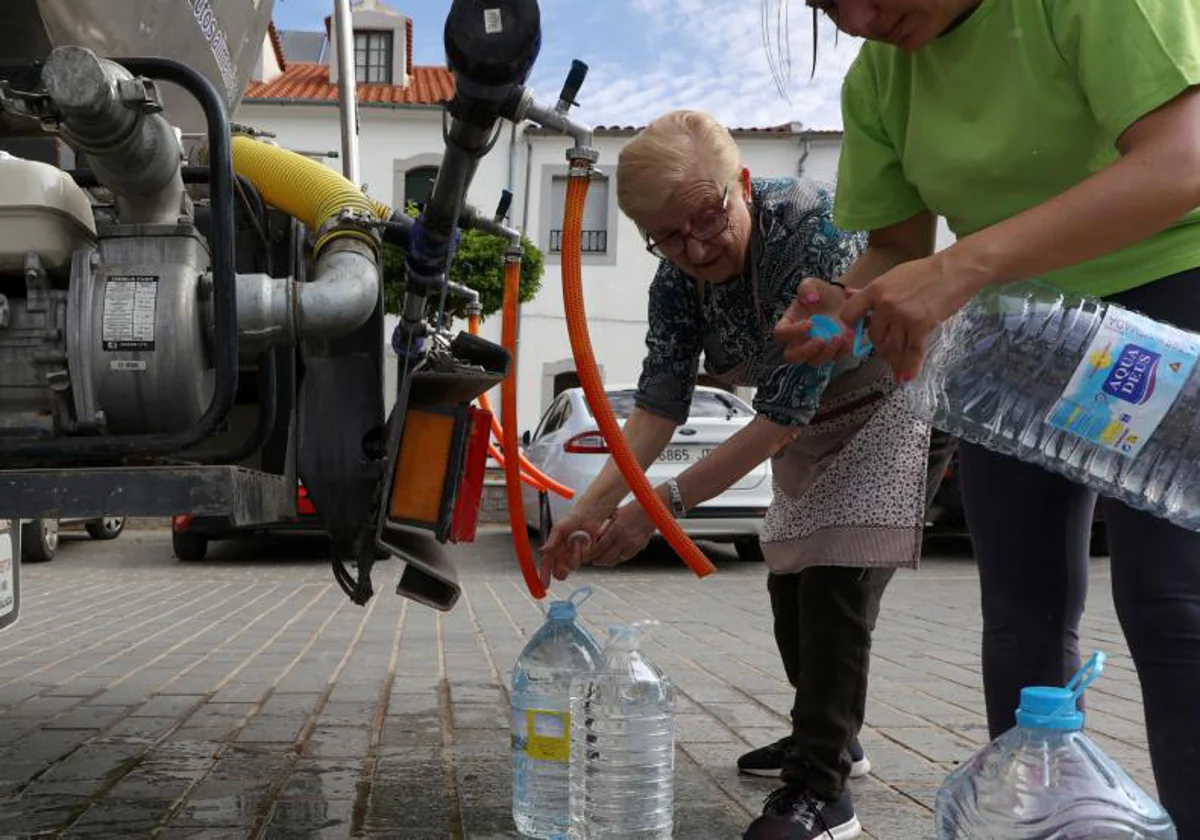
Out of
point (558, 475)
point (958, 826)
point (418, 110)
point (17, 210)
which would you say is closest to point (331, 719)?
point (17, 210)

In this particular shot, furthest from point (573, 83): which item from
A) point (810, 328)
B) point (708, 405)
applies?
point (708, 405)

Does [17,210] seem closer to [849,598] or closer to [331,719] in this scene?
[849,598]

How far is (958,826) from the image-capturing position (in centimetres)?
191

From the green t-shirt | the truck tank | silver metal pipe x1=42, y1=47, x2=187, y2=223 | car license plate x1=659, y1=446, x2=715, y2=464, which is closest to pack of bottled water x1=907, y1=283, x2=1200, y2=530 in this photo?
the green t-shirt

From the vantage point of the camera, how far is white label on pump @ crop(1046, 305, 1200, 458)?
68.6 inches

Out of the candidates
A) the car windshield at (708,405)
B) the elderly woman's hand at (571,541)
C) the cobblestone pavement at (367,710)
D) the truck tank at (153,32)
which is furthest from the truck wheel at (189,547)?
the elderly woman's hand at (571,541)

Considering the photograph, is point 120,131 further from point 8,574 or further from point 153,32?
point 8,574

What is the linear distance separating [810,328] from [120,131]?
129 cm

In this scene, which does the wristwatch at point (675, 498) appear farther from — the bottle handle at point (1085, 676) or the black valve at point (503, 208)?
the bottle handle at point (1085, 676)

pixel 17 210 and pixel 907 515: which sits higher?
pixel 17 210

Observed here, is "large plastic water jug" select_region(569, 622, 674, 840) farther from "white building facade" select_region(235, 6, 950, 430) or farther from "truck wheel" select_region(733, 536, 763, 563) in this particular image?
"white building facade" select_region(235, 6, 950, 430)

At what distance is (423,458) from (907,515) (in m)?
1.14

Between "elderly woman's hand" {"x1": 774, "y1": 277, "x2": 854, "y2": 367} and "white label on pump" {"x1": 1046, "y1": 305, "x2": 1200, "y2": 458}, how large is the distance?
37 cm

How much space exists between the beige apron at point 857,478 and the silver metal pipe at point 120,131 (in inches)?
51.3
